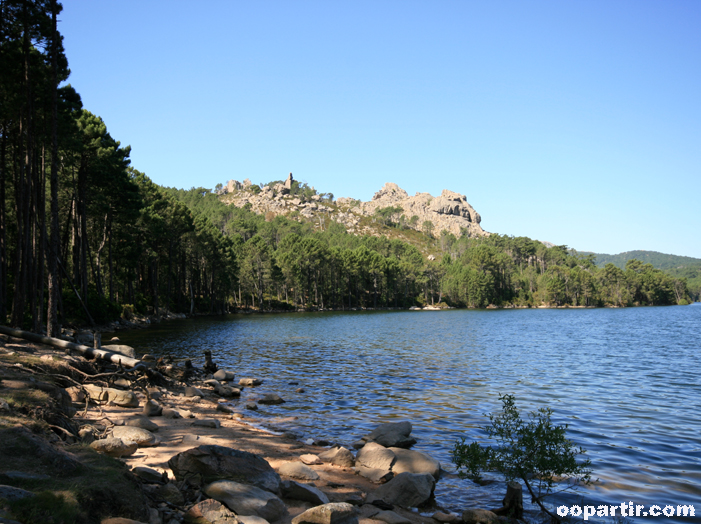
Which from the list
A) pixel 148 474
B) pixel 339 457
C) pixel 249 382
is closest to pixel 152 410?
pixel 339 457

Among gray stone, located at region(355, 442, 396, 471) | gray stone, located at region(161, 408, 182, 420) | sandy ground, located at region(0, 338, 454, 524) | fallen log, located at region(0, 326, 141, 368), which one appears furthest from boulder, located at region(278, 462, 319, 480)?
fallen log, located at region(0, 326, 141, 368)

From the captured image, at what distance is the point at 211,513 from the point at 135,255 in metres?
54.3

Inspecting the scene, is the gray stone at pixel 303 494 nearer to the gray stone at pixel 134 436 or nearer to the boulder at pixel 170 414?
the gray stone at pixel 134 436

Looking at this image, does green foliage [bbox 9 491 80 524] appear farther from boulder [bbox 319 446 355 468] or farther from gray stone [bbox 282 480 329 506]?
boulder [bbox 319 446 355 468]

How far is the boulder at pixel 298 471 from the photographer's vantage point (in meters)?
9.32

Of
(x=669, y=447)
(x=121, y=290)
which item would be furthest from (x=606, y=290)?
(x=669, y=447)

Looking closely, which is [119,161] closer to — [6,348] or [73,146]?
[73,146]

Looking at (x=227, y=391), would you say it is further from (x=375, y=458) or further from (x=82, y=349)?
(x=375, y=458)

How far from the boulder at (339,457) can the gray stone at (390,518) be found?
118 inches

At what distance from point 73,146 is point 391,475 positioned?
30268 mm

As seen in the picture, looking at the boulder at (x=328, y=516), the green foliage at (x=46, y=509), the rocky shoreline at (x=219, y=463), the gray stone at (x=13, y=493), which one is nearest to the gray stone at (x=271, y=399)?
the rocky shoreline at (x=219, y=463)

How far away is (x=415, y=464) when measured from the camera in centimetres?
1033

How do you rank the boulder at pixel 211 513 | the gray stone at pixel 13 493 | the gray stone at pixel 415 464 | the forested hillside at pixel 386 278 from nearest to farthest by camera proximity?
the gray stone at pixel 13 493, the boulder at pixel 211 513, the gray stone at pixel 415 464, the forested hillside at pixel 386 278

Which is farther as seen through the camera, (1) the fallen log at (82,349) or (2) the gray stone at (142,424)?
(1) the fallen log at (82,349)
